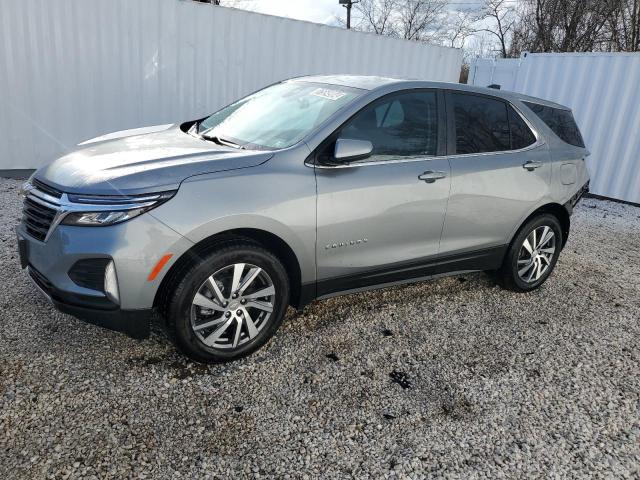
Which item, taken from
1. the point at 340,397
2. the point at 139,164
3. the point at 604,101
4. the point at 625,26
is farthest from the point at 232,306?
the point at 625,26

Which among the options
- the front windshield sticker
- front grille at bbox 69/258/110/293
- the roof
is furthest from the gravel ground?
the roof

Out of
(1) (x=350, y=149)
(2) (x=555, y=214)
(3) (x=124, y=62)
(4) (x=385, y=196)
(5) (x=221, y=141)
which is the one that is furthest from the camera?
(3) (x=124, y=62)

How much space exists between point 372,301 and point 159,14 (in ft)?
18.4

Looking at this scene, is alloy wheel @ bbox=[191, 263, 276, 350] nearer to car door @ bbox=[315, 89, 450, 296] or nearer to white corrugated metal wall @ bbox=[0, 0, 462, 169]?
car door @ bbox=[315, 89, 450, 296]

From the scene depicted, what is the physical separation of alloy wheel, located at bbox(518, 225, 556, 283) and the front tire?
90.9 inches

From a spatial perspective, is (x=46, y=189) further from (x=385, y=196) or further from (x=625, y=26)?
(x=625, y=26)

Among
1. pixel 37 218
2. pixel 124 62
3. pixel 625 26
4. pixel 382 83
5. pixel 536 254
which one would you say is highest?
pixel 625 26

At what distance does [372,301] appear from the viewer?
13.4ft

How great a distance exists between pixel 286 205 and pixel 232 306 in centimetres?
68

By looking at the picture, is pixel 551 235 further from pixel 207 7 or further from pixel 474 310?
pixel 207 7

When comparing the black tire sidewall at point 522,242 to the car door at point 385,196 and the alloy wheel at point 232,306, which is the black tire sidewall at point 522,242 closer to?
the car door at point 385,196

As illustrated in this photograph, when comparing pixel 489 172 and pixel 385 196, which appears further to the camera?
pixel 489 172

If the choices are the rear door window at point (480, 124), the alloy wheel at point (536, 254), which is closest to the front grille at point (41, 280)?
the rear door window at point (480, 124)

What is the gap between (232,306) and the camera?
2945 millimetres
